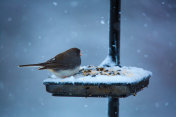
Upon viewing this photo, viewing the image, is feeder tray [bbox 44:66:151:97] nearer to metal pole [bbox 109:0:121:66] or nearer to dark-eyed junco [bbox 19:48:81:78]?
dark-eyed junco [bbox 19:48:81:78]

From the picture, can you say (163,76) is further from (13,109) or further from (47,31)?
(13,109)

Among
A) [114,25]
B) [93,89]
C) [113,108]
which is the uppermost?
[114,25]

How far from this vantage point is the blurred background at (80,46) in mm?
6555

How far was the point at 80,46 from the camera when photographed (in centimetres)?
648

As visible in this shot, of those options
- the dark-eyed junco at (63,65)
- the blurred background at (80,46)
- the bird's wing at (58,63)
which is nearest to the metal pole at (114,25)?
the dark-eyed junco at (63,65)

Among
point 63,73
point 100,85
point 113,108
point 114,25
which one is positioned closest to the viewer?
point 100,85

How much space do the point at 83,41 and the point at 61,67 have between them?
4.56m

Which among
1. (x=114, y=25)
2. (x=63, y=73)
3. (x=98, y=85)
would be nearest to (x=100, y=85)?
(x=98, y=85)

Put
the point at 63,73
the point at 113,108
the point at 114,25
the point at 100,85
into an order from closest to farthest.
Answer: the point at 100,85, the point at 63,73, the point at 113,108, the point at 114,25

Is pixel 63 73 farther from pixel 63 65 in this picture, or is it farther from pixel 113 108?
pixel 113 108

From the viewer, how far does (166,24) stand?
7.04 m

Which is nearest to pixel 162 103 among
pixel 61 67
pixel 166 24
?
pixel 166 24

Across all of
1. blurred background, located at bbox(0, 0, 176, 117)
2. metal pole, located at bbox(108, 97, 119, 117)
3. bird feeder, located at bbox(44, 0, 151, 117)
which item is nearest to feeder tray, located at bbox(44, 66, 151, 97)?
bird feeder, located at bbox(44, 0, 151, 117)

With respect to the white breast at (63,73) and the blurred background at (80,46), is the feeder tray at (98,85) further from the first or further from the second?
the blurred background at (80,46)
